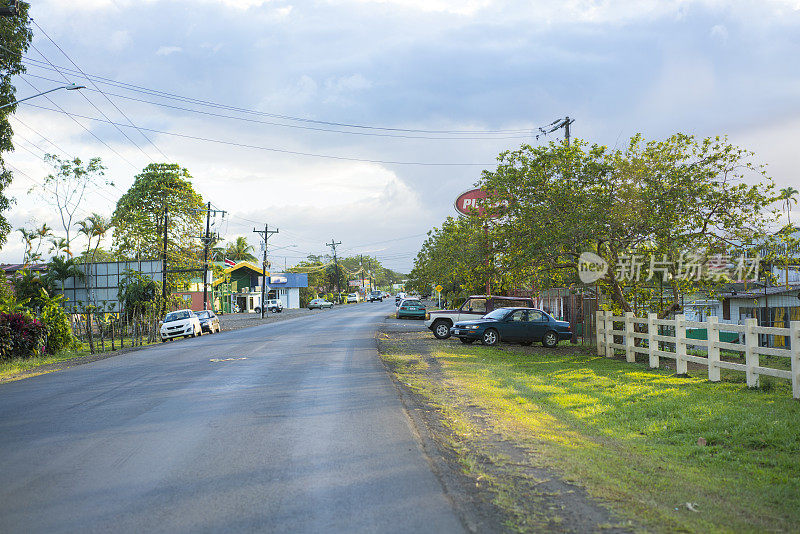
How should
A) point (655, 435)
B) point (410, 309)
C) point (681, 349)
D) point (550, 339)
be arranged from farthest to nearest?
point (410, 309) → point (550, 339) → point (681, 349) → point (655, 435)

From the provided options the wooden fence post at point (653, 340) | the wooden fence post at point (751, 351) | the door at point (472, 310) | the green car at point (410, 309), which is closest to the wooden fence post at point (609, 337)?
the wooden fence post at point (653, 340)

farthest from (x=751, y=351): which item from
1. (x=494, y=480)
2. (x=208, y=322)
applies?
(x=208, y=322)

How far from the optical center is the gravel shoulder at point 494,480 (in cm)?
489

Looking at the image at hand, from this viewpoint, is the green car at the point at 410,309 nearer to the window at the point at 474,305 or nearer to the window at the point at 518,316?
the window at the point at 474,305

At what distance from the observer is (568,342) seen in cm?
2500

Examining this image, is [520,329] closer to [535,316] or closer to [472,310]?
[535,316]

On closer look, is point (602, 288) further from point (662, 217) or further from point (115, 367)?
point (115, 367)

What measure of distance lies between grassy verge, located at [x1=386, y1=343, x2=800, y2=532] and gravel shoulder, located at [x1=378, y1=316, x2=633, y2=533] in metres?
0.16

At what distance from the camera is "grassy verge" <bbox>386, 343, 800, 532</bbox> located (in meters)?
5.45

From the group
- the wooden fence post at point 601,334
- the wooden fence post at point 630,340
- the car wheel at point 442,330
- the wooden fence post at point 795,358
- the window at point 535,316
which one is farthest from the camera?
the car wheel at point 442,330

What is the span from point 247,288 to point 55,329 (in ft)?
201

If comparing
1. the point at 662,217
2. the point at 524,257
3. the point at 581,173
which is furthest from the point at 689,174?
the point at 524,257

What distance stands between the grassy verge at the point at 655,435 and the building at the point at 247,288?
5786 centimetres

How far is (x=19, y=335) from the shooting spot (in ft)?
70.1
